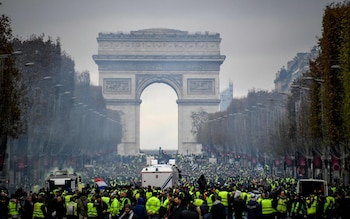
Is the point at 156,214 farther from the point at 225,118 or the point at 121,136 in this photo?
the point at 121,136

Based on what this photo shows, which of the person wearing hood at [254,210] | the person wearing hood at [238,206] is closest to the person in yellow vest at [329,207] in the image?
the person wearing hood at [238,206]

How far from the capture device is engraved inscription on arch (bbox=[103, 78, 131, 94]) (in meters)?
158

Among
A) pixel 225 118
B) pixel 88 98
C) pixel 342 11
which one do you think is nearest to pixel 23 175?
pixel 342 11

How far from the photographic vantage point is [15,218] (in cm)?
2997

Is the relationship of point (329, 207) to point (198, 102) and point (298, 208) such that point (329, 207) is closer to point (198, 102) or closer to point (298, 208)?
point (298, 208)

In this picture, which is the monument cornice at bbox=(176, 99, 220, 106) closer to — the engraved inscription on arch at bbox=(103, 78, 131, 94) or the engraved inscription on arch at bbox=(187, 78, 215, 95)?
the engraved inscription on arch at bbox=(187, 78, 215, 95)

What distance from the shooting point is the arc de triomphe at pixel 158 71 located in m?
158

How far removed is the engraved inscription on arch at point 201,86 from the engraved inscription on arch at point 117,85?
968 centimetres

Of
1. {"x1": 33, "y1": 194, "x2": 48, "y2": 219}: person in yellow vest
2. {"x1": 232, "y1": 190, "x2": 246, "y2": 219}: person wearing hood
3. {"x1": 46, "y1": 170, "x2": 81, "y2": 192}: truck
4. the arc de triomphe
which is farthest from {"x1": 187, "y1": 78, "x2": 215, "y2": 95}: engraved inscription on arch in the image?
{"x1": 33, "y1": 194, "x2": 48, "y2": 219}: person in yellow vest

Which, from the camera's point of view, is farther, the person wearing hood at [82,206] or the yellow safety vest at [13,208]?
the yellow safety vest at [13,208]

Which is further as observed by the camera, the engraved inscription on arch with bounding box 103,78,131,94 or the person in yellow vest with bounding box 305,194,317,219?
the engraved inscription on arch with bounding box 103,78,131,94

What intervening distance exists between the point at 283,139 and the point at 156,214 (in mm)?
45745

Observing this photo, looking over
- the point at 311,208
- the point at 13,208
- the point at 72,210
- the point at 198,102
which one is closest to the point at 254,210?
the point at 311,208

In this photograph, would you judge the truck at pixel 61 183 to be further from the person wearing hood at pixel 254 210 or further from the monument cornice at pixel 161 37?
the monument cornice at pixel 161 37
